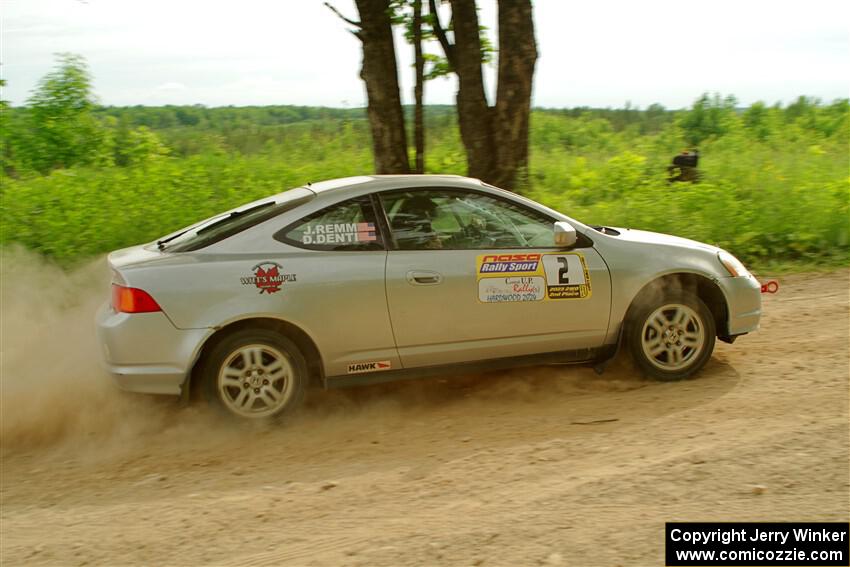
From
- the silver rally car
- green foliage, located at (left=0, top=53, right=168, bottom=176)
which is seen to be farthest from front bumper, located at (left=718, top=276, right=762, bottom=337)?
green foliage, located at (left=0, top=53, right=168, bottom=176)

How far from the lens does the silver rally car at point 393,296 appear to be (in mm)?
5332

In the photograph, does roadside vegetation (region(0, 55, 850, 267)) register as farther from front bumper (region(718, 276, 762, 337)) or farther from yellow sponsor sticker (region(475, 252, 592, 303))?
yellow sponsor sticker (region(475, 252, 592, 303))

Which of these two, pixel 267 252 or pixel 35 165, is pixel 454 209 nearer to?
pixel 267 252

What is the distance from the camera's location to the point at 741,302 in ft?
20.4

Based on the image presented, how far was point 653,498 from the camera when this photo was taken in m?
4.27

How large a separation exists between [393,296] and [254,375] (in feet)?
3.43

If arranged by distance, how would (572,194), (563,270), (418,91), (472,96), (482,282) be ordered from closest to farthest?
(482,282)
(563,270)
(472,96)
(418,91)
(572,194)

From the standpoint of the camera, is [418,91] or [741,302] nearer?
[741,302]

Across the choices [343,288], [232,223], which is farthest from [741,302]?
[232,223]

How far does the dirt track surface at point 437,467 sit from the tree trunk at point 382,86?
4.74m

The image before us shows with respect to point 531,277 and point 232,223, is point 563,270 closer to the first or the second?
point 531,277

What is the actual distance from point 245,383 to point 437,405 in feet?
4.64

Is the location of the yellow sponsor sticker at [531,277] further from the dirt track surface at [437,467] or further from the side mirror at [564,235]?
the dirt track surface at [437,467]

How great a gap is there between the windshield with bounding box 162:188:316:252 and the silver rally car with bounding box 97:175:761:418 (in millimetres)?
21
